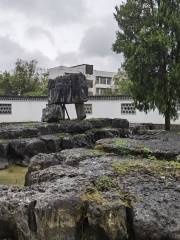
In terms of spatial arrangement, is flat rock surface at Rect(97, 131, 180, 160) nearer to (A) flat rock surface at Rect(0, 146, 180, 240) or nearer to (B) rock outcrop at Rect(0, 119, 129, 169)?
(A) flat rock surface at Rect(0, 146, 180, 240)

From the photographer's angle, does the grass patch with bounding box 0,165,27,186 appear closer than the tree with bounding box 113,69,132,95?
Yes

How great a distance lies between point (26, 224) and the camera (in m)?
4.54

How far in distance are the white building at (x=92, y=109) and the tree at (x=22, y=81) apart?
37.1 feet

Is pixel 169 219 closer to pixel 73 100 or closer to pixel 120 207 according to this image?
pixel 120 207

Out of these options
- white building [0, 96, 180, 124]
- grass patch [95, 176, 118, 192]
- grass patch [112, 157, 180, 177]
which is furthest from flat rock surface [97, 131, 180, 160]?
white building [0, 96, 180, 124]

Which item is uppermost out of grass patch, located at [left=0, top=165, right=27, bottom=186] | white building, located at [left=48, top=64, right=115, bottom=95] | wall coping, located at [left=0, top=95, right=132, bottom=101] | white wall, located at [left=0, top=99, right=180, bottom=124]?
white building, located at [left=48, top=64, right=115, bottom=95]

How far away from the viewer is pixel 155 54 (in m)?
14.3

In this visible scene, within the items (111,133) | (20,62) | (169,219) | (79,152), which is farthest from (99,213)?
(20,62)

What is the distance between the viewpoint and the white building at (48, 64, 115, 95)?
61.9 m

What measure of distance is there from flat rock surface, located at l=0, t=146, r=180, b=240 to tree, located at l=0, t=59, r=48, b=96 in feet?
111

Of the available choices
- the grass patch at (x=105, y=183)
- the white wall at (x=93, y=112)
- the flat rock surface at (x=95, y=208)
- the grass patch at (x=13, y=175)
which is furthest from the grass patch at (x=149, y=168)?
the white wall at (x=93, y=112)

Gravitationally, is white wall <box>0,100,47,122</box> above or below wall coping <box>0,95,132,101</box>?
below

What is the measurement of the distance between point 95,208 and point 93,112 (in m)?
22.2

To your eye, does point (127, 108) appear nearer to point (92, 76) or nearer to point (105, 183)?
point (105, 183)
